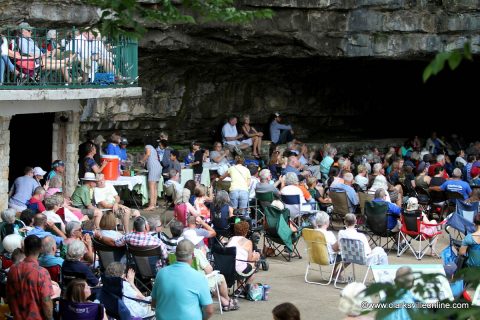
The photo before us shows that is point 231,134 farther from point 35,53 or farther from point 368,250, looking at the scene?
point 368,250

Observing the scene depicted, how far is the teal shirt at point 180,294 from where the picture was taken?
8188 mm

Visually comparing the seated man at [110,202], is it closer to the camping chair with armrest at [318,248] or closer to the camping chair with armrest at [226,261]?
the camping chair with armrest at [318,248]

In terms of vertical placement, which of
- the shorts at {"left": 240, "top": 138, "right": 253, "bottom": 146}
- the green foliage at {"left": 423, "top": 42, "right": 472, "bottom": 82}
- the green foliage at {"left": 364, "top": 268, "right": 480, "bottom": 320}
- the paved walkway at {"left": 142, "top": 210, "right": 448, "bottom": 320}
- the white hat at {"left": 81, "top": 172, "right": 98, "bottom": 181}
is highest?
the green foliage at {"left": 423, "top": 42, "right": 472, "bottom": 82}

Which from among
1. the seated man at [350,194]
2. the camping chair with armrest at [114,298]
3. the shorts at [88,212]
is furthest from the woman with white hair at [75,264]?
the seated man at [350,194]

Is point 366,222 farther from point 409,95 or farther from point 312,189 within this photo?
point 409,95

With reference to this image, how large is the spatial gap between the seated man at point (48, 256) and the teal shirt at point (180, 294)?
2837 millimetres

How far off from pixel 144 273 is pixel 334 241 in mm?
2964

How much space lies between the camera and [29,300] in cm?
913

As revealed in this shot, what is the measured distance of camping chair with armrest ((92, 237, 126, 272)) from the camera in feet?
38.9

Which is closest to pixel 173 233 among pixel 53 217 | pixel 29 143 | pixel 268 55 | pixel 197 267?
pixel 197 267

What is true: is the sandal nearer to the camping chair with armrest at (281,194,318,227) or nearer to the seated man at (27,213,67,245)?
the seated man at (27,213,67,245)

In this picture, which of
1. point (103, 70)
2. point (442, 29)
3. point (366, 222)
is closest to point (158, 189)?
point (103, 70)

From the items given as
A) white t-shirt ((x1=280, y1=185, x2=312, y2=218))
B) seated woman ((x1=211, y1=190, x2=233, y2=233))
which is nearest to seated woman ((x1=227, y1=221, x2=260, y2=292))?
seated woman ((x1=211, y1=190, x2=233, y2=233))

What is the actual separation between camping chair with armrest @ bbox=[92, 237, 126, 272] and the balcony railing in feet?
13.0
